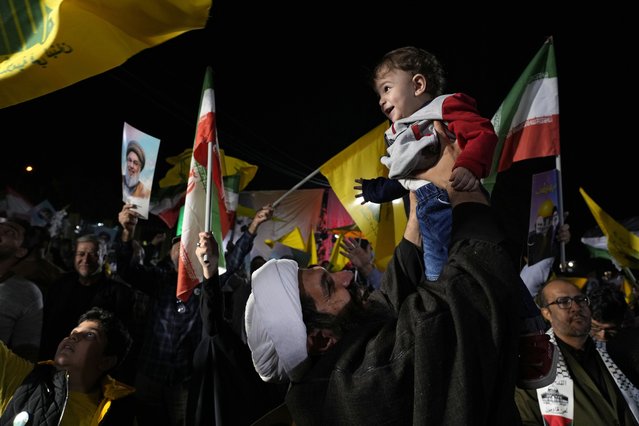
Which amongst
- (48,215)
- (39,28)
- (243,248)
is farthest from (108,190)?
(39,28)

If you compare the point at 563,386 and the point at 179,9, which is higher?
the point at 179,9

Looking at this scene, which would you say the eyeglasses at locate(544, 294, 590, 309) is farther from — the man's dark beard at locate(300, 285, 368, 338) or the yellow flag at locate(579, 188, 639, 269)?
the yellow flag at locate(579, 188, 639, 269)

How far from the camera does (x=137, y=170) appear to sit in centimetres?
465

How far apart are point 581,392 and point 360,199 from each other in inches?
103

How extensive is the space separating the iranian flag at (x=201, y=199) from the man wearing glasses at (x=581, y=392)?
2399mm

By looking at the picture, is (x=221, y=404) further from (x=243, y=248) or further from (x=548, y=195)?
(x=548, y=195)

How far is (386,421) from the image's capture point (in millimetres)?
1275

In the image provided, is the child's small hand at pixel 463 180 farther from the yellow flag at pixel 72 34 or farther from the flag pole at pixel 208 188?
the flag pole at pixel 208 188

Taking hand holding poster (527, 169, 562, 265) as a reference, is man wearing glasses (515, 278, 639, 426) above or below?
below

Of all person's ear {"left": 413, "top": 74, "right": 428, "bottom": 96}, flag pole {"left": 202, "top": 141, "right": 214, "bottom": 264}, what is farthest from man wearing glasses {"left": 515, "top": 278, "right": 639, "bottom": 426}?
flag pole {"left": 202, "top": 141, "right": 214, "bottom": 264}

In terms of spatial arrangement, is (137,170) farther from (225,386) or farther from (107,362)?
(225,386)

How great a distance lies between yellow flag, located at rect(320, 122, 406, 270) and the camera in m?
5.12

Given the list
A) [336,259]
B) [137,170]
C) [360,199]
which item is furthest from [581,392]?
[336,259]

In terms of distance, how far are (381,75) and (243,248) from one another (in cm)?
313
